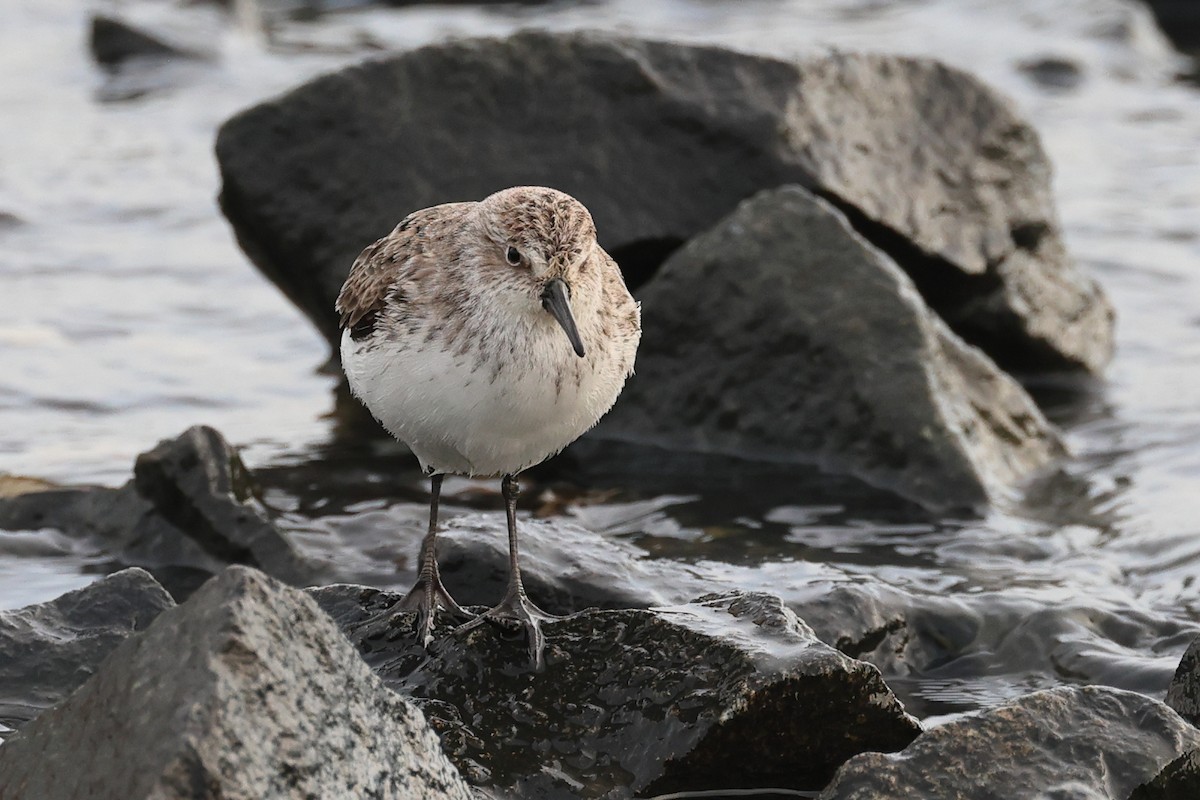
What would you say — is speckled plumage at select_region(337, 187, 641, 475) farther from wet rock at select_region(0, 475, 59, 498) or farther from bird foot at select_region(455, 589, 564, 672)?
wet rock at select_region(0, 475, 59, 498)

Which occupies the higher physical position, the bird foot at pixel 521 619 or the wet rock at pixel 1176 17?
the bird foot at pixel 521 619

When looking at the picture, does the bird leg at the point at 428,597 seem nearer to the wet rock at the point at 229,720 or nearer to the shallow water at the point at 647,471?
the shallow water at the point at 647,471

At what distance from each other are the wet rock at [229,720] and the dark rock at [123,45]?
16.1 metres

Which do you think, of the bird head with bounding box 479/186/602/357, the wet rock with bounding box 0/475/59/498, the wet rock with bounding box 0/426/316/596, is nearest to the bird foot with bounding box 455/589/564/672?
the bird head with bounding box 479/186/602/357

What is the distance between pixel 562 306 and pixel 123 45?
15389mm

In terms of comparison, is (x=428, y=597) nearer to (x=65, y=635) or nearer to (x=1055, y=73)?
(x=65, y=635)

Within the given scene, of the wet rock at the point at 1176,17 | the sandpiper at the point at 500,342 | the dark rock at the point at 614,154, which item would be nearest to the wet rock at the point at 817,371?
the dark rock at the point at 614,154

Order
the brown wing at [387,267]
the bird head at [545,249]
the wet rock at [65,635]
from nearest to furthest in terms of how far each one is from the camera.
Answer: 1. the bird head at [545,249]
2. the wet rock at [65,635]
3. the brown wing at [387,267]

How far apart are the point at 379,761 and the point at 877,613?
3.38 m

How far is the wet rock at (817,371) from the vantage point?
9484mm

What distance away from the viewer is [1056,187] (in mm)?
16250

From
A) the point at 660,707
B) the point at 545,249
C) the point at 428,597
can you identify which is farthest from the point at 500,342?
the point at 660,707

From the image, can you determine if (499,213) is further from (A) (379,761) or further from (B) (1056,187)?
(B) (1056,187)

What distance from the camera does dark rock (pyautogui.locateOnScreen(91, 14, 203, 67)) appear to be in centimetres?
1953
